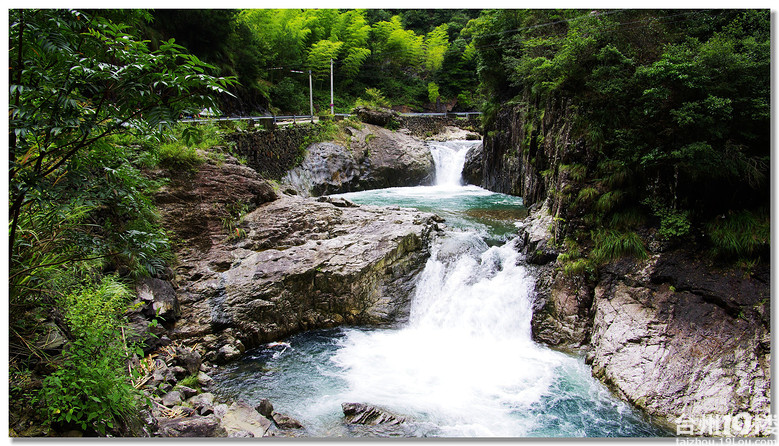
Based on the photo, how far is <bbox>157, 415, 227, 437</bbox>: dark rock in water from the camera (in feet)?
11.4

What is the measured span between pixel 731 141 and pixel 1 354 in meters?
7.42

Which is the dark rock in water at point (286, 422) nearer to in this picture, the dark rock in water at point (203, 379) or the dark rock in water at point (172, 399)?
the dark rock in water at point (172, 399)

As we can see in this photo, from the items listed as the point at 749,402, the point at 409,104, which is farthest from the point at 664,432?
the point at 409,104

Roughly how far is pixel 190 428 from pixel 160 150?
580cm

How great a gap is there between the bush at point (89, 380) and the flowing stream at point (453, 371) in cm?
190

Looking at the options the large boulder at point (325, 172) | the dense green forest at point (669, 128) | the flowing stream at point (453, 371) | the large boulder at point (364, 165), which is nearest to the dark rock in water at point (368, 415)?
the flowing stream at point (453, 371)

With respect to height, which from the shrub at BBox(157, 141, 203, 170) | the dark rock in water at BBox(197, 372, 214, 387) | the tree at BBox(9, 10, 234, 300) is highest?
the tree at BBox(9, 10, 234, 300)

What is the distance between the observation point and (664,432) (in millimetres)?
4391

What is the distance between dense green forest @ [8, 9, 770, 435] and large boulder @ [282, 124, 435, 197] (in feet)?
20.2

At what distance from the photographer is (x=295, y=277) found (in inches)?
269

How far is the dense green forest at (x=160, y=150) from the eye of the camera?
2.39m

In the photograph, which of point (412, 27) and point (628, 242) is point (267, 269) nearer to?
point (628, 242)

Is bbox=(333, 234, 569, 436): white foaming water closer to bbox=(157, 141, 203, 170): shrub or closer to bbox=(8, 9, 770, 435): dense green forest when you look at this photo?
bbox=(8, 9, 770, 435): dense green forest

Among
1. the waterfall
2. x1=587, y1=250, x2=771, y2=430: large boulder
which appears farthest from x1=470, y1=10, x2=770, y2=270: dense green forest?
the waterfall
